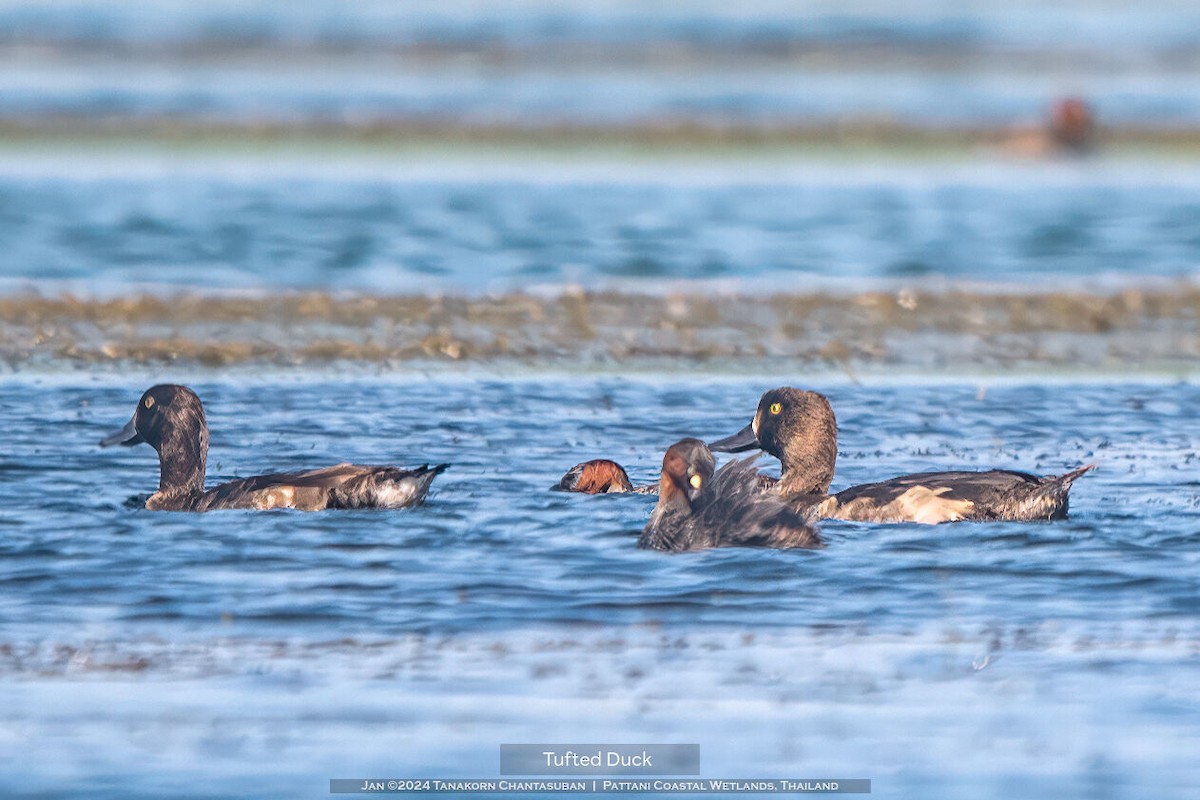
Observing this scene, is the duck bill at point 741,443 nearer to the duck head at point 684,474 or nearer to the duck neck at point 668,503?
the duck head at point 684,474

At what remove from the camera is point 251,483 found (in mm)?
9984

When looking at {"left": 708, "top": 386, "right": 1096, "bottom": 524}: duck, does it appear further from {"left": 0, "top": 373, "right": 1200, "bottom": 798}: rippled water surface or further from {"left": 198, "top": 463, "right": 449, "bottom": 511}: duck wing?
{"left": 198, "top": 463, "right": 449, "bottom": 511}: duck wing

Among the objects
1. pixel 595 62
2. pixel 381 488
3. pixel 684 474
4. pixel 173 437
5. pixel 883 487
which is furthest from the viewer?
pixel 595 62

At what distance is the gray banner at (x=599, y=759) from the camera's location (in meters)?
6.45

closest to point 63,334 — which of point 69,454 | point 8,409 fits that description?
point 8,409

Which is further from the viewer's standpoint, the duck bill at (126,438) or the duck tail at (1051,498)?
the duck bill at (126,438)

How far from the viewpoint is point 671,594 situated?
8.45 m

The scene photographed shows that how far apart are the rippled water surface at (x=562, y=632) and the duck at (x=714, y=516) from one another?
0.12 meters

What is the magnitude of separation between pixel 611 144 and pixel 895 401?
822 inches

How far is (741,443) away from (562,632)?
2.69m

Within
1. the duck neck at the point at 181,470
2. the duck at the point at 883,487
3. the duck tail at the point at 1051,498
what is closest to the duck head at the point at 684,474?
the duck at the point at 883,487

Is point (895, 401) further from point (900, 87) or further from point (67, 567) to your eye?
point (900, 87)

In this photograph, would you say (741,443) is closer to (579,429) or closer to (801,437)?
(801,437)

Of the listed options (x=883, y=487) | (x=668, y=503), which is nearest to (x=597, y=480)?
(x=668, y=503)
